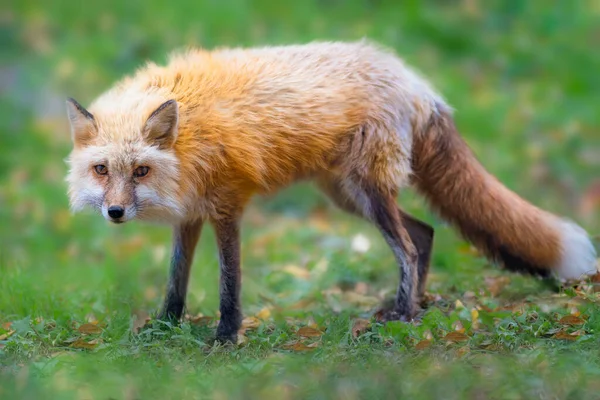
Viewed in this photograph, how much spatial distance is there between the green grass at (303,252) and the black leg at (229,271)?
18 cm

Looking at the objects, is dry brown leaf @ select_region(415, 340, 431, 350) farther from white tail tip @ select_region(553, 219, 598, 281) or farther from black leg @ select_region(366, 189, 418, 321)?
white tail tip @ select_region(553, 219, 598, 281)

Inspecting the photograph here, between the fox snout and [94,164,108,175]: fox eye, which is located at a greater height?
[94,164,108,175]: fox eye

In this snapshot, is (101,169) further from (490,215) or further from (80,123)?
(490,215)

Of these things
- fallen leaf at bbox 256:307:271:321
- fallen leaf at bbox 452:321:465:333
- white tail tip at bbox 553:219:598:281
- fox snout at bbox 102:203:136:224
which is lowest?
fallen leaf at bbox 256:307:271:321

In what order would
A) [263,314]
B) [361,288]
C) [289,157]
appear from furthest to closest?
[361,288]
[263,314]
[289,157]

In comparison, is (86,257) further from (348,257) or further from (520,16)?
(520,16)

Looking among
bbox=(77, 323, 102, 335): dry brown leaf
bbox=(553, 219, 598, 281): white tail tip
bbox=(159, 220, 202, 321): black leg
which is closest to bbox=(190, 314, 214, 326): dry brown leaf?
bbox=(159, 220, 202, 321): black leg

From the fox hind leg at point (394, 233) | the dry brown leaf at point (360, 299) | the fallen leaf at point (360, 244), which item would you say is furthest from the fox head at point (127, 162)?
the fallen leaf at point (360, 244)

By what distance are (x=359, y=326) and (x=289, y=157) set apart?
1.27 meters

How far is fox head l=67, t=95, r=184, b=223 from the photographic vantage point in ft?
16.3

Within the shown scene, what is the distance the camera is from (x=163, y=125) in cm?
502

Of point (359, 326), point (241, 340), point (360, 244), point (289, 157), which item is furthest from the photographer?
point (360, 244)

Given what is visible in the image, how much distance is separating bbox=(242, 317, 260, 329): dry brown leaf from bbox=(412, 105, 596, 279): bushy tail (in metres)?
1.60

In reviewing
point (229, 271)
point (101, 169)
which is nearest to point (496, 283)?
point (229, 271)
